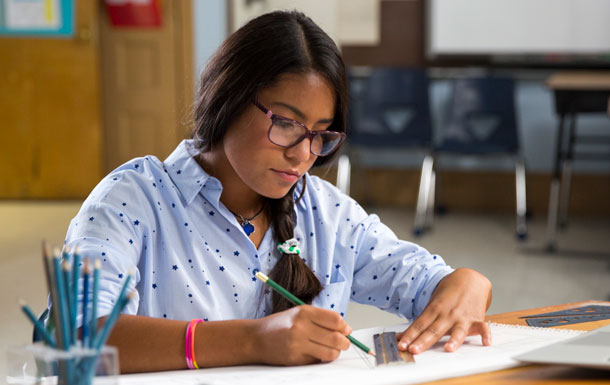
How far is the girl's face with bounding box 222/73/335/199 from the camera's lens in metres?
1.15

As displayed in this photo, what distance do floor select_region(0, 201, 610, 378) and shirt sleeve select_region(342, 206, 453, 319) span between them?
1.51 meters

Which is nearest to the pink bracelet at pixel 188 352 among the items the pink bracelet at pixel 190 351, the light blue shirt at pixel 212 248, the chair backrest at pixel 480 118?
the pink bracelet at pixel 190 351

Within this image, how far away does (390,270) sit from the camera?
1.33 meters

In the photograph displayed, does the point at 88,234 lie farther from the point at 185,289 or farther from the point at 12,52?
the point at 12,52

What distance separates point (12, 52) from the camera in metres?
5.52

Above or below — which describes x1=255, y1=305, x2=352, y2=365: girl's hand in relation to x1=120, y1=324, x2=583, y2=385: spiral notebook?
above

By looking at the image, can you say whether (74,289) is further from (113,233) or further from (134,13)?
(134,13)

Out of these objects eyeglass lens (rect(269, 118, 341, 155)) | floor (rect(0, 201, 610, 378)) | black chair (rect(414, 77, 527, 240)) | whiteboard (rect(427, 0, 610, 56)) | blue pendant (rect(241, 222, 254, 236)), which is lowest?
floor (rect(0, 201, 610, 378))

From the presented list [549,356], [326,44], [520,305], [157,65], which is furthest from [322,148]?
[157,65]

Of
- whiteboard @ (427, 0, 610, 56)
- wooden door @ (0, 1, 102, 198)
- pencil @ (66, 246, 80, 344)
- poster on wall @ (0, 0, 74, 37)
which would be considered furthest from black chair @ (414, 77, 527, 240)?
pencil @ (66, 246, 80, 344)

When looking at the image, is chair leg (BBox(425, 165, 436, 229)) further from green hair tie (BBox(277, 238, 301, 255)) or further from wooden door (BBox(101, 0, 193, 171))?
green hair tie (BBox(277, 238, 301, 255))

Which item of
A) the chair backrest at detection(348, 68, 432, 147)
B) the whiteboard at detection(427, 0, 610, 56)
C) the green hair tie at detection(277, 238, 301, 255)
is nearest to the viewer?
the green hair tie at detection(277, 238, 301, 255)

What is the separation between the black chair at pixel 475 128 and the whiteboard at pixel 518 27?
1.26 ft

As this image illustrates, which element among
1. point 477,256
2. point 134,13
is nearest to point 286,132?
point 477,256
